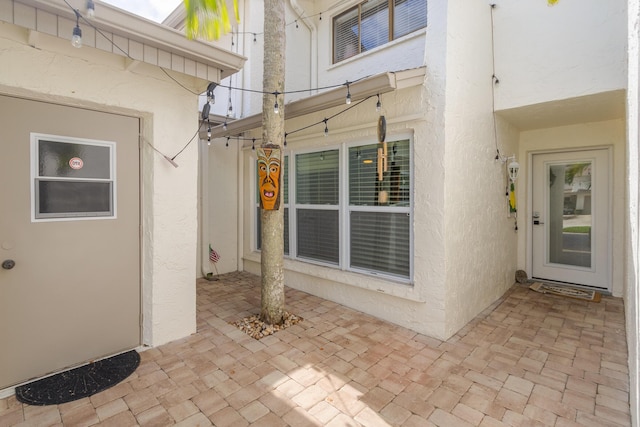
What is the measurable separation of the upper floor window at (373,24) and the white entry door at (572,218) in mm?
3700

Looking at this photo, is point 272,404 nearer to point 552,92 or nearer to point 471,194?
point 471,194

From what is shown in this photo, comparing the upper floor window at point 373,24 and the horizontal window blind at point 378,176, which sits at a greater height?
the upper floor window at point 373,24

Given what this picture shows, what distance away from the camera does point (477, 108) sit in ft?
14.4

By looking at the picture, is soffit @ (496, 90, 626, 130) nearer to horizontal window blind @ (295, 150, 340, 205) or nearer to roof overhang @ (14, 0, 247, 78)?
horizontal window blind @ (295, 150, 340, 205)

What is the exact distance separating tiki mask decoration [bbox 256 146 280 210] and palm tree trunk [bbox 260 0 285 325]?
0.09 meters

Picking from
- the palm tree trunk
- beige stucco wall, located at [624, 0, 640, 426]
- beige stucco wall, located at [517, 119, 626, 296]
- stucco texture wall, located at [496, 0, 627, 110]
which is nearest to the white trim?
the palm tree trunk

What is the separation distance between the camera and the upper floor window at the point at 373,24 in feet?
15.9

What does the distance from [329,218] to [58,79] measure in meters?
3.69

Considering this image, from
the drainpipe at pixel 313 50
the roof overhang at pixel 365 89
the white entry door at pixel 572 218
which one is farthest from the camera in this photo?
the drainpipe at pixel 313 50

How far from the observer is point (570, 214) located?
591cm

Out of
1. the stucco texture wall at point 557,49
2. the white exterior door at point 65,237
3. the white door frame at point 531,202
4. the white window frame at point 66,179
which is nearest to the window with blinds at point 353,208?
the stucco texture wall at point 557,49

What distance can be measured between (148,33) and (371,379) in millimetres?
3785

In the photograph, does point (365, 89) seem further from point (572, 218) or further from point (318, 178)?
point (572, 218)

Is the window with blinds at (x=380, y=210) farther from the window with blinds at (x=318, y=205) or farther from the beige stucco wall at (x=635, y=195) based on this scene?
the beige stucco wall at (x=635, y=195)
